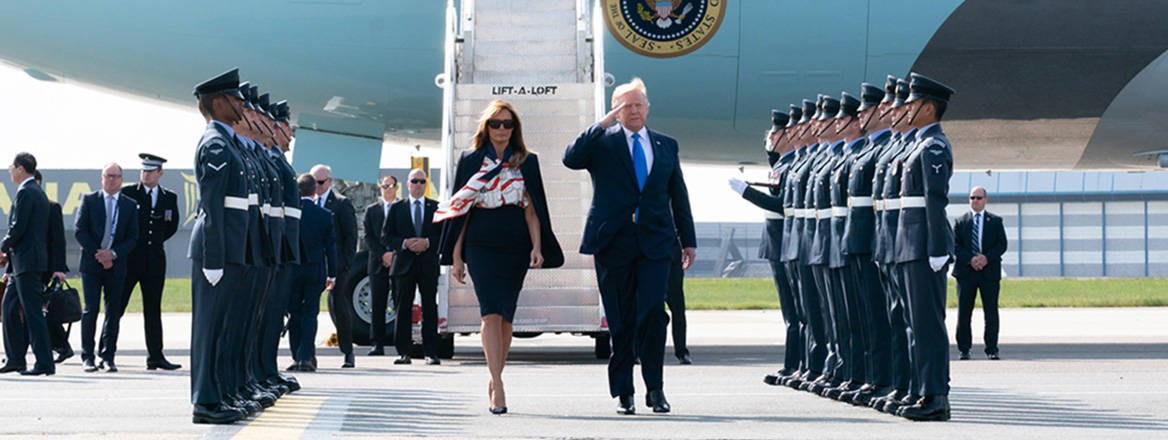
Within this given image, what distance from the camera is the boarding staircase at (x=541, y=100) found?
36.1 feet

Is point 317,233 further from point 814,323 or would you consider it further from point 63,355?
point 814,323

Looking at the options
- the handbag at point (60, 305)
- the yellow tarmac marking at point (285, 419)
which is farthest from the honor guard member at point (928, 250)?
the handbag at point (60, 305)

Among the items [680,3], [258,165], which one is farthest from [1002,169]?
[258,165]

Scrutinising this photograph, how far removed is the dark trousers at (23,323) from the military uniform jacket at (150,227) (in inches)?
30.5

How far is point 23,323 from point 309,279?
2.17 meters

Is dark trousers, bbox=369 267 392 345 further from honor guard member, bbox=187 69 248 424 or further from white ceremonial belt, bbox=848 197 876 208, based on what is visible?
white ceremonial belt, bbox=848 197 876 208

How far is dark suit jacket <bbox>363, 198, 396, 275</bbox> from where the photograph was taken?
11812 mm

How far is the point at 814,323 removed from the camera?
27.6ft

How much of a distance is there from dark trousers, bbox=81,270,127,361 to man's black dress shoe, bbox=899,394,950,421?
20.4 ft

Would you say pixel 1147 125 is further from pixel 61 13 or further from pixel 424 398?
pixel 61 13

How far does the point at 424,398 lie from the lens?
25.0 ft

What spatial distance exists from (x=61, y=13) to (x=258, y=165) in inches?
266

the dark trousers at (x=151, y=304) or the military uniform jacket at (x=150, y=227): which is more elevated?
the military uniform jacket at (x=150, y=227)

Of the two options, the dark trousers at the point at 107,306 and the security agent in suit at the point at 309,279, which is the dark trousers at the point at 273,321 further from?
the dark trousers at the point at 107,306
